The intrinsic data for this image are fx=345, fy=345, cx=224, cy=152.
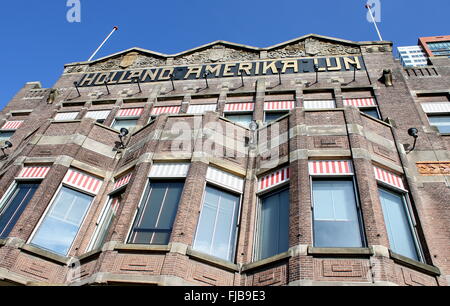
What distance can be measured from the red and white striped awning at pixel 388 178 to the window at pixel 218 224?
4734 millimetres

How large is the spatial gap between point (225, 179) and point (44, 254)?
6.23 metres

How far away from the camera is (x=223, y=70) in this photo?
810 inches

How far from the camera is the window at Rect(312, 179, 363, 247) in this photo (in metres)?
9.50

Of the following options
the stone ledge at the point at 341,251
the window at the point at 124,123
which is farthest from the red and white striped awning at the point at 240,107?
the stone ledge at the point at 341,251

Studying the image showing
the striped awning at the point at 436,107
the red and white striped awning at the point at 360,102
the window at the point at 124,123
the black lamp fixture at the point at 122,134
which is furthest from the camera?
the window at the point at 124,123

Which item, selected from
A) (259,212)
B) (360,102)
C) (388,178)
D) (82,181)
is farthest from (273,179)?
(360,102)

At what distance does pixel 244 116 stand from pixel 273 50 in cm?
640

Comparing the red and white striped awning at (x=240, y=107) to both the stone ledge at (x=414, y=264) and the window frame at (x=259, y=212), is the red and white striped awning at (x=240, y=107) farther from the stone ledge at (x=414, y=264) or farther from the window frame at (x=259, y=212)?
the stone ledge at (x=414, y=264)

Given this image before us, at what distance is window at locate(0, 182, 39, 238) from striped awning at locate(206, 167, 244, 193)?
6641mm

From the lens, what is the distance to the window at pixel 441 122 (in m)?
15.7

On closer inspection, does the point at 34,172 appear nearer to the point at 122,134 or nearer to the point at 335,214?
the point at 122,134

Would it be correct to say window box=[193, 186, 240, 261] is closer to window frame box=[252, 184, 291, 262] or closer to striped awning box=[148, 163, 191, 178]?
window frame box=[252, 184, 291, 262]

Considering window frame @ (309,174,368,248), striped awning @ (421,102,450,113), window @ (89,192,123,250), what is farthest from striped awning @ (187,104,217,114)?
striped awning @ (421,102,450,113)
